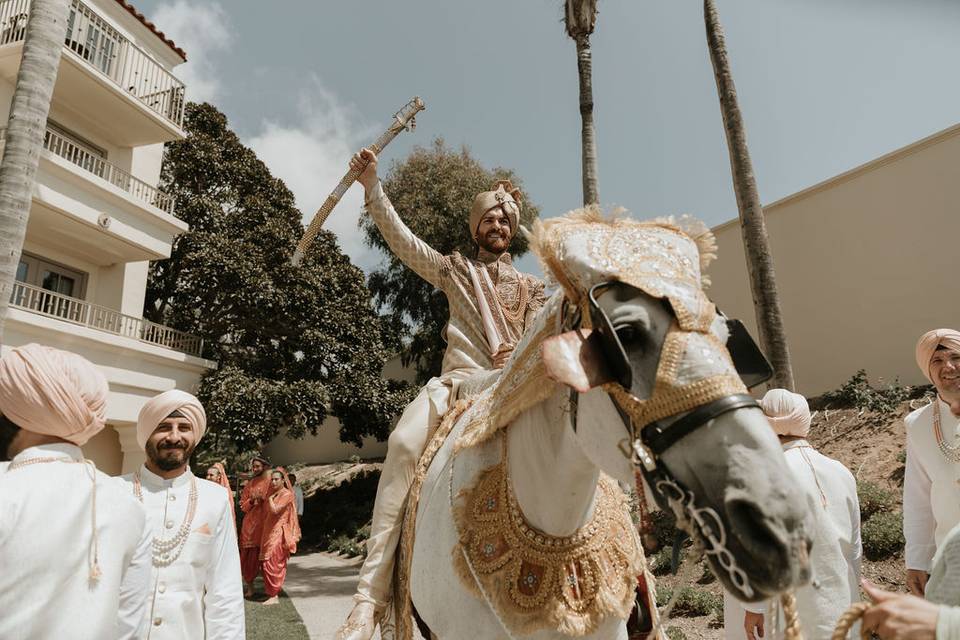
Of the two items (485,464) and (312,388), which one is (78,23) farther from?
(485,464)

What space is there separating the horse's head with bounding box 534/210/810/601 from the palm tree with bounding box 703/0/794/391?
8.21 m

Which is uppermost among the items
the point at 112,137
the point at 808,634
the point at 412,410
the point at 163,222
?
the point at 112,137

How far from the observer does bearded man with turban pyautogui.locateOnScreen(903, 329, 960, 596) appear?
3.55m

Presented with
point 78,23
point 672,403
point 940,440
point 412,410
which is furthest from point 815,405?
point 78,23

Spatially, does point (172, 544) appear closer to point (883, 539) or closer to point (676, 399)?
point (676, 399)

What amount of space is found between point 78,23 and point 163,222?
5042mm

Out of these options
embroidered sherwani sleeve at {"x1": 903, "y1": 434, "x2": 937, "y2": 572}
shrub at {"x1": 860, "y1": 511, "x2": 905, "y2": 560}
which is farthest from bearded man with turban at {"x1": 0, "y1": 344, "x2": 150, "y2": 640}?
shrub at {"x1": 860, "y1": 511, "x2": 905, "y2": 560}

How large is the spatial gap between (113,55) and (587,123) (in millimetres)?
12205

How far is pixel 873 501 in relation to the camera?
27.9ft

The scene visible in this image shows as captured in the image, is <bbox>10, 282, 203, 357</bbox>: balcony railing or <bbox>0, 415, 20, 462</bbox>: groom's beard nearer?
<bbox>0, 415, 20, 462</bbox>: groom's beard

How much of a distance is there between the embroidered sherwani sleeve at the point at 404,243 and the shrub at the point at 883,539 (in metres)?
6.92

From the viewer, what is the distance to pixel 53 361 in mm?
1989

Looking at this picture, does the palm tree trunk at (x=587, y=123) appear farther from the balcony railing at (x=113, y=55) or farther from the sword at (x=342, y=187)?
the balcony railing at (x=113, y=55)

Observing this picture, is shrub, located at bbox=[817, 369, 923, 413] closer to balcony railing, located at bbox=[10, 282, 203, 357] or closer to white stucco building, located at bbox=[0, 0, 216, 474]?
white stucco building, located at bbox=[0, 0, 216, 474]
